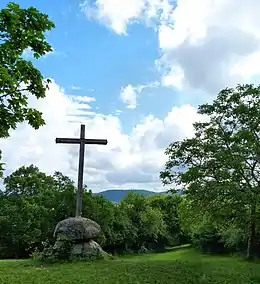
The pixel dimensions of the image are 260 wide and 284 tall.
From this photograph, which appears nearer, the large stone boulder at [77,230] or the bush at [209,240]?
the large stone boulder at [77,230]

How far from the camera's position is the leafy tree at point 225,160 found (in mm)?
18078

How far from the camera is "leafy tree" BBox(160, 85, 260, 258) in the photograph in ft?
59.3

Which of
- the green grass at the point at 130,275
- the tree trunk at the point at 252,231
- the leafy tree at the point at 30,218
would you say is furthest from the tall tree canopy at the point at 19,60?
the leafy tree at the point at 30,218

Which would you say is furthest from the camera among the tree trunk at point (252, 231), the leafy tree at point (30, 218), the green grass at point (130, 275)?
the leafy tree at point (30, 218)

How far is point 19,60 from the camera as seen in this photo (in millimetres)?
5125

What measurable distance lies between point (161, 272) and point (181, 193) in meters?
7.47

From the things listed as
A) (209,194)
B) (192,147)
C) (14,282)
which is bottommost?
(14,282)

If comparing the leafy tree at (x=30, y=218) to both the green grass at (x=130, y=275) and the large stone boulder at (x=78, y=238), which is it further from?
the green grass at (x=130, y=275)

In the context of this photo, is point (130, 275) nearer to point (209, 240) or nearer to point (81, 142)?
point (81, 142)

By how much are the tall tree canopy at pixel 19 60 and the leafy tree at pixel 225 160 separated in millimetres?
13594

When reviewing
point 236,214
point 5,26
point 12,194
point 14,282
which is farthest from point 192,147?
point 12,194

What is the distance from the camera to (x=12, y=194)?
142 ft

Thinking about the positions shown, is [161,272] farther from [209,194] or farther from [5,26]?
[5,26]

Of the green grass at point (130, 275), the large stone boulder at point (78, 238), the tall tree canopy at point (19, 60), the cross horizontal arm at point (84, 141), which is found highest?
the cross horizontal arm at point (84, 141)
